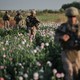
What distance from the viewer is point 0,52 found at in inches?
442

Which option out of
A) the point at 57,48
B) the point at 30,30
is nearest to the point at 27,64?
the point at 57,48

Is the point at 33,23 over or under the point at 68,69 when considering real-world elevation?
over

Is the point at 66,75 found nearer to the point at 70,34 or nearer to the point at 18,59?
the point at 70,34

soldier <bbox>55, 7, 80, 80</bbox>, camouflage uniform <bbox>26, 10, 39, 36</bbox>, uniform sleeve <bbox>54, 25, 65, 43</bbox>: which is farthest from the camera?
camouflage uniform <bbox>26, 10, 39, 36</bbox>

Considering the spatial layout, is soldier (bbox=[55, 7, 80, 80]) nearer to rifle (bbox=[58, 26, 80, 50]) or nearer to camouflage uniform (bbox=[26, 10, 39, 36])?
rifle (bbox=[58, 26, 80, 50])

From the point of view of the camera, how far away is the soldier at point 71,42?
315 inches

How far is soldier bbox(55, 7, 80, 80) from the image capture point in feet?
26.3

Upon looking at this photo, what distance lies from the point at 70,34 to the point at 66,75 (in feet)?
2.48

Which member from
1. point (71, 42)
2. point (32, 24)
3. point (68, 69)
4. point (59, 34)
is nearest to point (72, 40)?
point (71, 42)

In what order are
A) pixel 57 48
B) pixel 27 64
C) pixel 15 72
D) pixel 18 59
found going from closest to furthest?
pixel 15 72 → pixel 27 64 → pixel 18 59 → pixel 57 48

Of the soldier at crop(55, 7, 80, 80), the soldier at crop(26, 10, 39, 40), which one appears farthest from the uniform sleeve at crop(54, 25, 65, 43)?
the soldier at crop(26, 10, 39, 40)

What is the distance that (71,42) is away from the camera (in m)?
8.12

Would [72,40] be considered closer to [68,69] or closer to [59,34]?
[59,34]

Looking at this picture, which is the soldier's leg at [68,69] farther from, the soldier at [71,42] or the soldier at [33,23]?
the soldier at [33,23]
